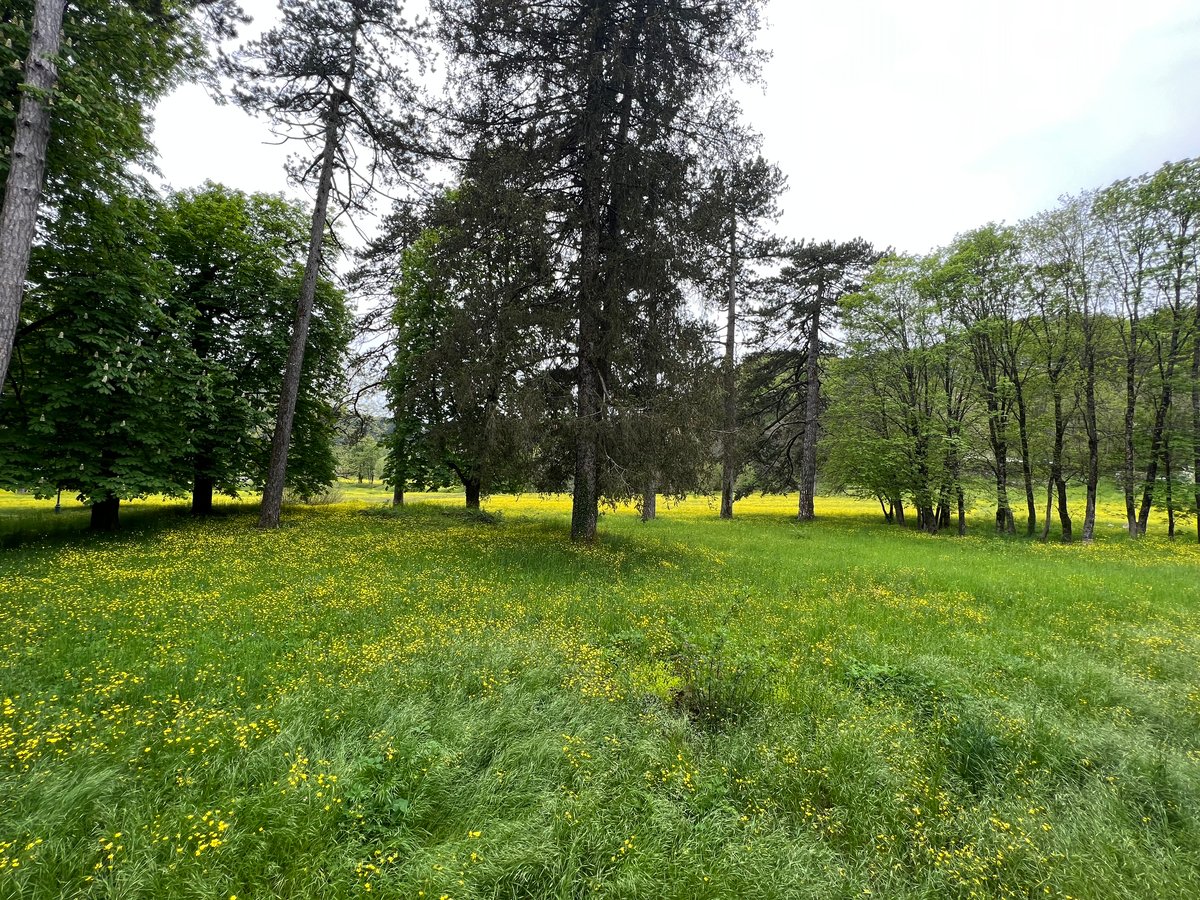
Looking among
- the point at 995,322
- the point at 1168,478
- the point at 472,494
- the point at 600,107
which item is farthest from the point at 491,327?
the point at 1168,478

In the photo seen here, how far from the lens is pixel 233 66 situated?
1073 cm

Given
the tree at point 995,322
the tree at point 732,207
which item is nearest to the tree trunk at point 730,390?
the tree at point 732,207

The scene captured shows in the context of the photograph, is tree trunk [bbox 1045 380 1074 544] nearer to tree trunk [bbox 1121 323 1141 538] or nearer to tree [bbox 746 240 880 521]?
tree trunk [bbox 1121 323 1141 538]

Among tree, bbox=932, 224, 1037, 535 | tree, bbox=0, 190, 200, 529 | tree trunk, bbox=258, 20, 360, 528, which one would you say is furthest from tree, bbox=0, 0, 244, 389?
tree, bbox=932, 224, 1037, 535

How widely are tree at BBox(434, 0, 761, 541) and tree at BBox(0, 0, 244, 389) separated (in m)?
5.53

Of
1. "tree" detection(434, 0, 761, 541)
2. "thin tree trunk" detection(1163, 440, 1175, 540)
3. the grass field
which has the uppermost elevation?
"tree" detection(434, 0, 761, 541)

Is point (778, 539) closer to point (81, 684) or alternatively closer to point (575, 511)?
point (575, 511)

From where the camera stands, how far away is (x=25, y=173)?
19.5 feet

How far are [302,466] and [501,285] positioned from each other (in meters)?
9.86

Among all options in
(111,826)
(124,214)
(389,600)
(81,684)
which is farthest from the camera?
(124,214)

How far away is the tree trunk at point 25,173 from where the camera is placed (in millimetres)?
5832

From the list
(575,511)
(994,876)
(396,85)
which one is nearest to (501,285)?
(575,511)

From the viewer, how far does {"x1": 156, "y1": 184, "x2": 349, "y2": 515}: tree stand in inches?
480

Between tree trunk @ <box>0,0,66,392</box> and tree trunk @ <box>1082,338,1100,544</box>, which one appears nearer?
tree trunk @ <box>0,0,66,392</box>
